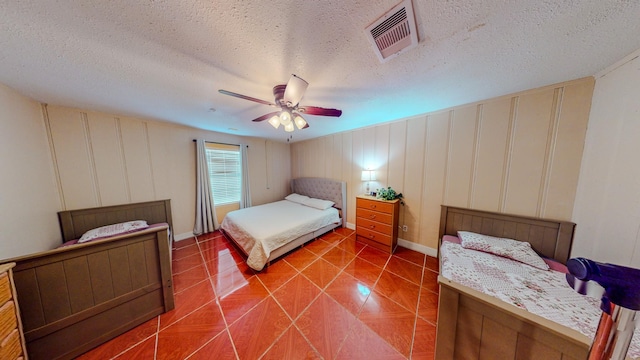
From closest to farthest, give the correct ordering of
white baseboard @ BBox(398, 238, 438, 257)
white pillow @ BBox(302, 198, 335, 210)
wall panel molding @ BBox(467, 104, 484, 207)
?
wall panel molding @ BBox(467, 104, 484, 207) < white baseboard @ BBox(398, 238, 438, 257) < white pillow @ BBox(302, 198, 335, 210)

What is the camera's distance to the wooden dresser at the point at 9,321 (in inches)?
36.5

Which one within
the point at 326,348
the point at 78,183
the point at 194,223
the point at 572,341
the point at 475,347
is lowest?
the point at 326,348

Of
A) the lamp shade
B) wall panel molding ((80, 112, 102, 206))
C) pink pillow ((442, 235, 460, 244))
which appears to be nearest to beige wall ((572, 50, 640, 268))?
pink pillow ((442, 235, 460, 244))

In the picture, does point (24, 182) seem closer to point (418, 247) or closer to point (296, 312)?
point (296, 312)

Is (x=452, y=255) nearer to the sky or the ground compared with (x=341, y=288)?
nearer to the sky

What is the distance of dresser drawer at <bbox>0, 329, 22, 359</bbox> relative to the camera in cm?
92

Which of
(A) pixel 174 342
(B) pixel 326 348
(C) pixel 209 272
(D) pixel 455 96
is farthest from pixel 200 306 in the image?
(D) pixel 455 96

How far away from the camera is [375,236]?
2.80 meters

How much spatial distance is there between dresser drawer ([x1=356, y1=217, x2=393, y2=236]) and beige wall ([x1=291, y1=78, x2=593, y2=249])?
383mm

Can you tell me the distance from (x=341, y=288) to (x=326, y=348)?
0.64 meters

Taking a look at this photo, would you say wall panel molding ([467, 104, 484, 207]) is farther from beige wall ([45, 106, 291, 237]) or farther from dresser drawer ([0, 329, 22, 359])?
beige wall ([45, 106, 291, 237])

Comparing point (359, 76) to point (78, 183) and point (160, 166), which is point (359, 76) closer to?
point (160, 166)

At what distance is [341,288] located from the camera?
1.95m

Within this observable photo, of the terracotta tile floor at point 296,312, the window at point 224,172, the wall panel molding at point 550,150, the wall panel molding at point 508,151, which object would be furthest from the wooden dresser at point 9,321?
the wall panel molding at point 550,150
